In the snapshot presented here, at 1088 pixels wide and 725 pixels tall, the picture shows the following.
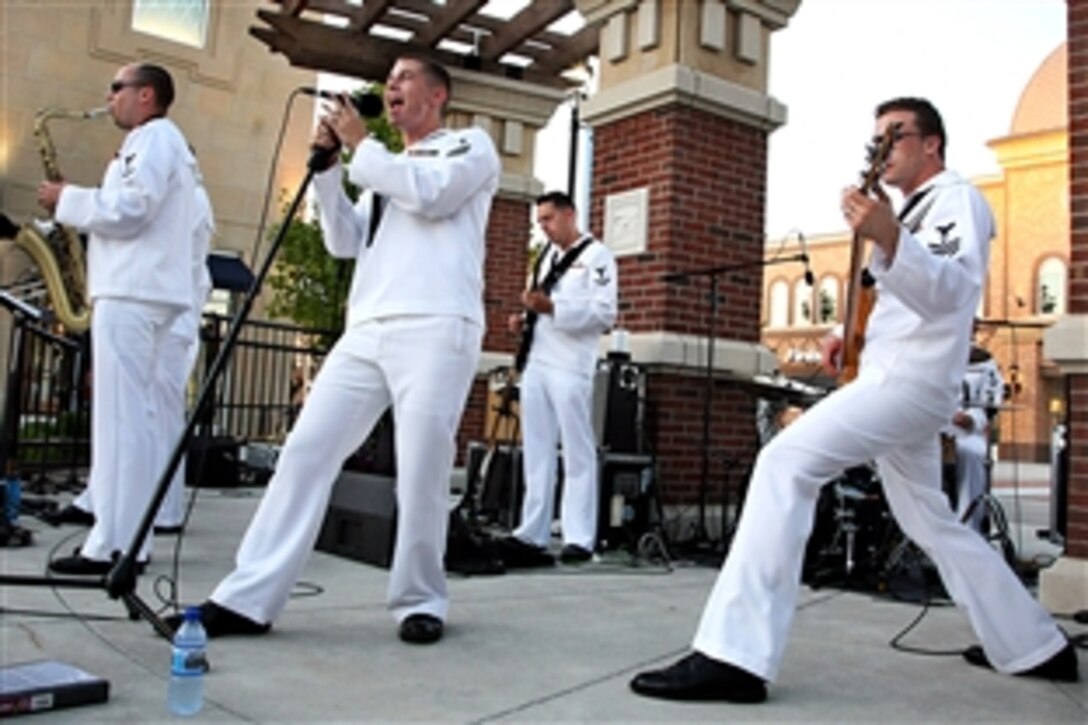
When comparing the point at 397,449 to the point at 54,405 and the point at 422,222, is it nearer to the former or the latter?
the point at 422,222

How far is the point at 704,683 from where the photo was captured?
285 cm

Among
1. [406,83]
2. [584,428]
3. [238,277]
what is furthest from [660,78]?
[238,277]

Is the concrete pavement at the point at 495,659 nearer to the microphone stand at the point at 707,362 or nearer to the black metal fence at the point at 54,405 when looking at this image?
the black metal fence at the point at 54,405

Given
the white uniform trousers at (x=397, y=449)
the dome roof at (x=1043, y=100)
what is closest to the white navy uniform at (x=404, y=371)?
the white uniform trousers at (x=397, y=449)

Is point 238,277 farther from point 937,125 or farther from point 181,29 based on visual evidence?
point 937,125

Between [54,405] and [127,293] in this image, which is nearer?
[127,293]

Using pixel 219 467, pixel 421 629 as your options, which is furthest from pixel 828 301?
pixel 421 629

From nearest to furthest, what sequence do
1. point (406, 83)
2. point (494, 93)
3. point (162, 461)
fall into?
point (406, 83), point (162, 461), point (494, 93)

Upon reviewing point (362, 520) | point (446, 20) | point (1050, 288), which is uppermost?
point (1050, 288)

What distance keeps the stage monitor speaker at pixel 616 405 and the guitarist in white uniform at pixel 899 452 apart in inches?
122

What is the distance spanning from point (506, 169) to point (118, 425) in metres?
7.55

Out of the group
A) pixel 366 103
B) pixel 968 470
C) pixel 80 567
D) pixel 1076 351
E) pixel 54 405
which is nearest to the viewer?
pixel 366 103

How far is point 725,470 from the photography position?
736 cm

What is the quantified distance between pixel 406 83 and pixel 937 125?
1914 millimetres
